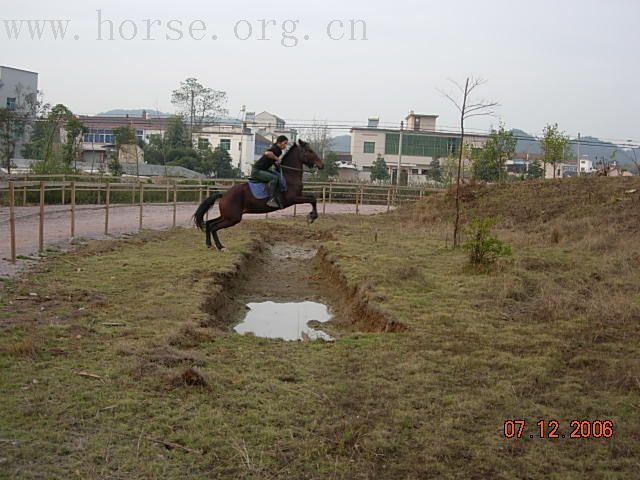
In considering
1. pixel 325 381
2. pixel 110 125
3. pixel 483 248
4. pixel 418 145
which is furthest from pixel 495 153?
pixel 110 125

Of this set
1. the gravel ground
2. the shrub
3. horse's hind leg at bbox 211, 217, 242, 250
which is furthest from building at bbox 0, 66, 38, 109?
the shrub

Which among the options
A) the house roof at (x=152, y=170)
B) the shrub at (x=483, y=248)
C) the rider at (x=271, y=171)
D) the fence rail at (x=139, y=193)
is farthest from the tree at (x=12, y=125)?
the shrub at (x=483, y=248)

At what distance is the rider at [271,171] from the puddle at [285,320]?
126 inches

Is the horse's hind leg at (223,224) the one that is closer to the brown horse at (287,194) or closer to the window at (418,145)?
the brown horse at (287,194)

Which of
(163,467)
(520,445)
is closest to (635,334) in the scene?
(520,445)

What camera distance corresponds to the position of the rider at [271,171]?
1360 centimetres

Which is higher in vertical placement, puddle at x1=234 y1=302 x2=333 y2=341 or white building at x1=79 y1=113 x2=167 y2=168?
white building at x1=79 y1=113 x2=167 y2=168

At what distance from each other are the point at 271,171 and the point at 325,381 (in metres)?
8.49

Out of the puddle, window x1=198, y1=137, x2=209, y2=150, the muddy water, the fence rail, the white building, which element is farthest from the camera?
the white building

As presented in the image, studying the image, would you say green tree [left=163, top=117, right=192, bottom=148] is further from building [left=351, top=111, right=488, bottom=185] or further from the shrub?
the shrub
